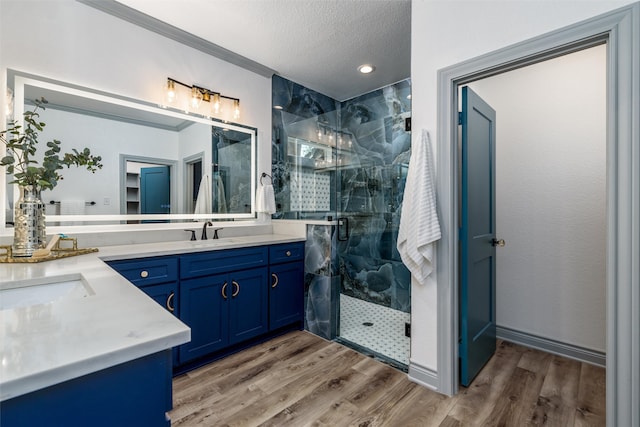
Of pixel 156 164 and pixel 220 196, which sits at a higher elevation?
pixel 156 164

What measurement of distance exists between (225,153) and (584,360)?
3436 millimetres

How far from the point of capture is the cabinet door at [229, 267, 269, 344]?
2.35 m

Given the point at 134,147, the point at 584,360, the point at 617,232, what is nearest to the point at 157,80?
the point at 134,147

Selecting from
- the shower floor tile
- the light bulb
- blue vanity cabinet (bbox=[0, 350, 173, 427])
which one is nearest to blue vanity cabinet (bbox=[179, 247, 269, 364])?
the shower floor tile

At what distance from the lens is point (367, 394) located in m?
1.88

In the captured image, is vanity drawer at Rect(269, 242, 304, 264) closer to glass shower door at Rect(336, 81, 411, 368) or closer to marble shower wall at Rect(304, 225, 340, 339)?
marble shower wall at Rect(304, 225, 340, 339)

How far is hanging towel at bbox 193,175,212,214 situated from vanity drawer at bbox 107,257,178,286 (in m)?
0.77

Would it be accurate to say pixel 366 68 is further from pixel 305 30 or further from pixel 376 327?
pixel 376 327

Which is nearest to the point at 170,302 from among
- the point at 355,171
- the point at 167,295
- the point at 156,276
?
the point at 167,295

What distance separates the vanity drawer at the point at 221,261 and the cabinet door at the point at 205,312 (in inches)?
2.1

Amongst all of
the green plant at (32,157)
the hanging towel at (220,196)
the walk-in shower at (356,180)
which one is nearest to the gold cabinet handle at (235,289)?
the hanging towel at (220,196)

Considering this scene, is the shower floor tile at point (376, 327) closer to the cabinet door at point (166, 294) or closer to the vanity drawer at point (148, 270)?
the cabinet door at point (166, 294)

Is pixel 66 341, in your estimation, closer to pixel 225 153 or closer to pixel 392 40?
pixel 225 153

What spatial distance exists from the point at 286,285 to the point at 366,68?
236 cm
